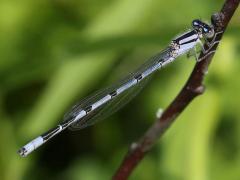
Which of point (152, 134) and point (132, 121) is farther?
point (132, 121)

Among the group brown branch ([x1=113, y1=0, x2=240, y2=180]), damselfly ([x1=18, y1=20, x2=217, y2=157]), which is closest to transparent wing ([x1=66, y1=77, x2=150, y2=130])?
damselfly ([x1=18, y1=20, x2=217, y2=157])

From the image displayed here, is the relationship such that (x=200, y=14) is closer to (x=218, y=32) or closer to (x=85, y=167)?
(x=85, y=167)

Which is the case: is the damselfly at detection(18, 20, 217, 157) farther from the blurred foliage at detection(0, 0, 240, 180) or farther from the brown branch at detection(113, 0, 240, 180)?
the brown branch at detection(113, 0, 240, 180)

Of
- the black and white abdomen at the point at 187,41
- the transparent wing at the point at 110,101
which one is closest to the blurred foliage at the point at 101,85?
the transparent wing at the point at 110,101

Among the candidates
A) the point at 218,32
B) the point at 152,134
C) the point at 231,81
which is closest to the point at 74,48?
the point at 231,81

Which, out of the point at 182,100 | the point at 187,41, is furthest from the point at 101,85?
Result: the point at 182,100

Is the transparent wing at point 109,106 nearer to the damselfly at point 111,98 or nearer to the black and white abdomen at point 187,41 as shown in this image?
the damselfly at point 111,98

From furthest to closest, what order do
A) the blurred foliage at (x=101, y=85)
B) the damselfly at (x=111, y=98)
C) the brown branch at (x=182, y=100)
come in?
the blurred foliage at (x=101, y=85), the damselfly at (x=111, y=98), the brown branch at (x=182, y=100)

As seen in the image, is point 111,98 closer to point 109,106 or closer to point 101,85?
point 109,106
